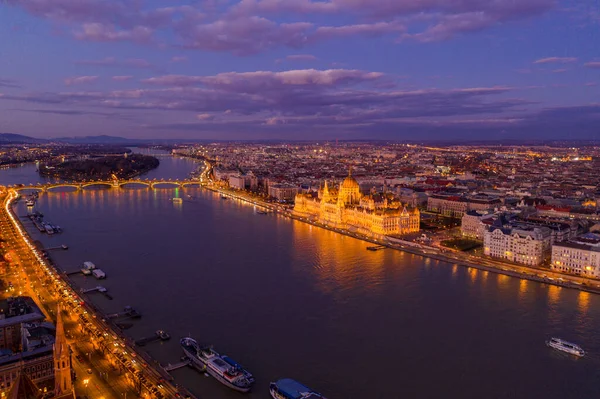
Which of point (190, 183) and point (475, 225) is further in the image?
point (190, 183)

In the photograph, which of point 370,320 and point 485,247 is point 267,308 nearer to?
point 370,320

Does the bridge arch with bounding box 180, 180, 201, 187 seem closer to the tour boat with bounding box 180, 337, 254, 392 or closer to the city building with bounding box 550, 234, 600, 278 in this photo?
the city building with bounding box 550, 234, 600, 278

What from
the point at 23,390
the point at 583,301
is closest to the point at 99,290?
the point at 23,390

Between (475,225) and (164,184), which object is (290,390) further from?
(164,184)

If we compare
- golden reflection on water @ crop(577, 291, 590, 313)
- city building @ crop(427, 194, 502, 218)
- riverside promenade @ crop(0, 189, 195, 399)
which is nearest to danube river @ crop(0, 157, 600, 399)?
golden reflection on water @ crop(577, 291, 590, 313)

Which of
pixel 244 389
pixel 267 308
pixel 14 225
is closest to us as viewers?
pixel 244 389

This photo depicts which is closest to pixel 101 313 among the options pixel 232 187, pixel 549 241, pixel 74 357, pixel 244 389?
pixel 74 357

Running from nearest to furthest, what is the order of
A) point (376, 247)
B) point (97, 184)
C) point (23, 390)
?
point (23, 390) < point (376, 247) < point (97, 184)
